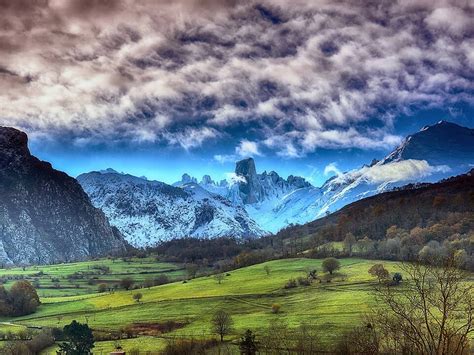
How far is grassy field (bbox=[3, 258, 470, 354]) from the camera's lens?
129125mm

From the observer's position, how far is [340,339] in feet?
348

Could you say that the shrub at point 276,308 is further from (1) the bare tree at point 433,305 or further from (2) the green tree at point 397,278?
(1) the bare tree at point 433,305

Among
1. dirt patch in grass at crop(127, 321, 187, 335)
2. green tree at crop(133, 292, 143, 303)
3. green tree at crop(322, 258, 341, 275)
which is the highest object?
green tree at crop(322, 258, 341, 275)

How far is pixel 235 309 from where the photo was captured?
529 ft

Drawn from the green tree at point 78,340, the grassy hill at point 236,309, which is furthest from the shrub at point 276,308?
the green tree at point 78,340

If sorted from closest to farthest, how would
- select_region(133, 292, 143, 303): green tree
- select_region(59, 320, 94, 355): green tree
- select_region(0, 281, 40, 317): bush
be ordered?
select_region(59, 320, 94, 355): green tree, select_region(0, 281, 40, 317): bush, select_region(133, 292, 143, 303): green tree

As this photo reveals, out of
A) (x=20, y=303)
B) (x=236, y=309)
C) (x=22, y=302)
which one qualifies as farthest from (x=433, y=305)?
(x=20, y=303)

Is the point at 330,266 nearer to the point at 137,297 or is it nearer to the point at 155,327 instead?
the point at 137,297

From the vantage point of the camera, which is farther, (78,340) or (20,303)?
(20,303)

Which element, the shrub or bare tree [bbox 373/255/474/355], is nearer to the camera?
bare tree [bbox 373/255/474/355]

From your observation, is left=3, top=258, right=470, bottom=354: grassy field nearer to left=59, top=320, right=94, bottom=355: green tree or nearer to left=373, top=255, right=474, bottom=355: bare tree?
left=59, top=320, right=94, bottom=355: green tree

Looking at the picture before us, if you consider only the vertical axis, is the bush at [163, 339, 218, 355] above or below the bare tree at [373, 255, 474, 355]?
below

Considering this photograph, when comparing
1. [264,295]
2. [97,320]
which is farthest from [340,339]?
[97,320]

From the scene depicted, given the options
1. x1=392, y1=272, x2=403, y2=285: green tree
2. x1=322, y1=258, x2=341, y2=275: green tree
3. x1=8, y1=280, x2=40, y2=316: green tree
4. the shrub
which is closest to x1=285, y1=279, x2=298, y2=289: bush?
x1=322, y1=258, x2=341, y2=275: green tree
